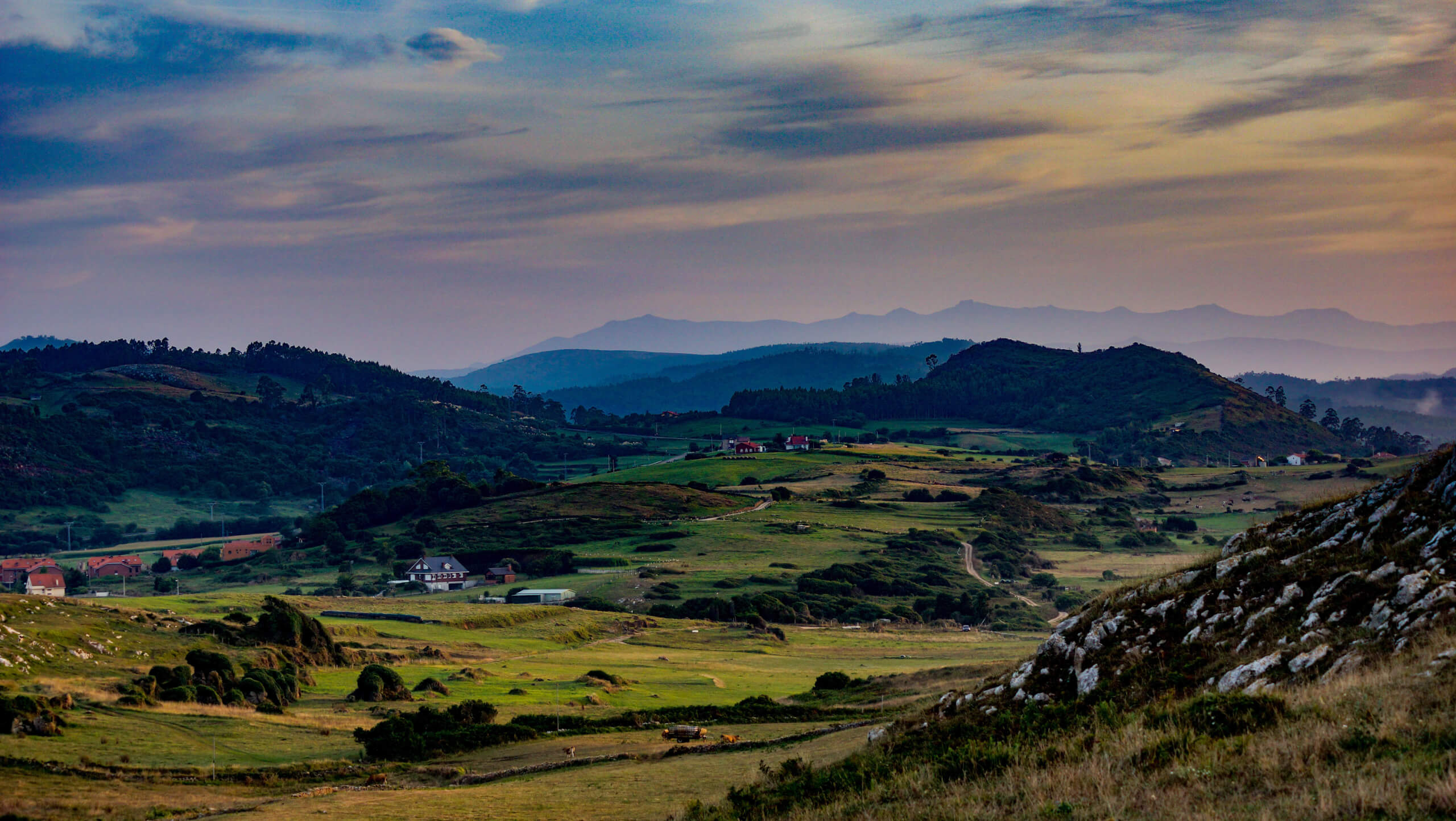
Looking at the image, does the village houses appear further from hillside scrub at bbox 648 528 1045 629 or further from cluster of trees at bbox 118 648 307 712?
cluster of trees at bbox 118 648 307 712

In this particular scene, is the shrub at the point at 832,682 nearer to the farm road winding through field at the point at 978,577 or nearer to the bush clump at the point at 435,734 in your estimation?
the bush clump at the point at 435,734

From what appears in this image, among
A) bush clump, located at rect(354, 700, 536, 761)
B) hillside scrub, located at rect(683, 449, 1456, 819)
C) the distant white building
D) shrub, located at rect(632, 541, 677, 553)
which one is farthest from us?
shrub, located at rect(632, 541, 677, 553)

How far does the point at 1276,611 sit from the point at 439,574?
136 metres

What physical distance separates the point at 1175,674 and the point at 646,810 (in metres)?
13.5

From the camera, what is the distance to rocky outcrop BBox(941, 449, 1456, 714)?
18.8 m

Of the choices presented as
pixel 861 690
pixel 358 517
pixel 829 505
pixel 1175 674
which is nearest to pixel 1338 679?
pixel 1175 674

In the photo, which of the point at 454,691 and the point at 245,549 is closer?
the point at 454,691

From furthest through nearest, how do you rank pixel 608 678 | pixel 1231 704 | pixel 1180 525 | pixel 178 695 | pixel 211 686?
1. pixel 1180 525
2. pixel 608 678
3. pixel 211 686
4. pixel 178 695
5. pixel 1231 704

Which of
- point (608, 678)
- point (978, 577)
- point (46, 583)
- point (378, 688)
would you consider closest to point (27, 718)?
point (378, 688)

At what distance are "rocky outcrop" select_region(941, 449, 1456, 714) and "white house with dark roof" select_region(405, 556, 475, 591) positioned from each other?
411ft

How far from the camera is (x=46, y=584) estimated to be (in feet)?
457

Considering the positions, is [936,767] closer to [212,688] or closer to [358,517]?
[212,688]

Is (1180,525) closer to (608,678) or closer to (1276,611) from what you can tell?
(608,678)

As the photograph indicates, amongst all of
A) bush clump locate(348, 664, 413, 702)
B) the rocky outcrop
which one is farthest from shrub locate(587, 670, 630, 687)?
the rocky outcrop
